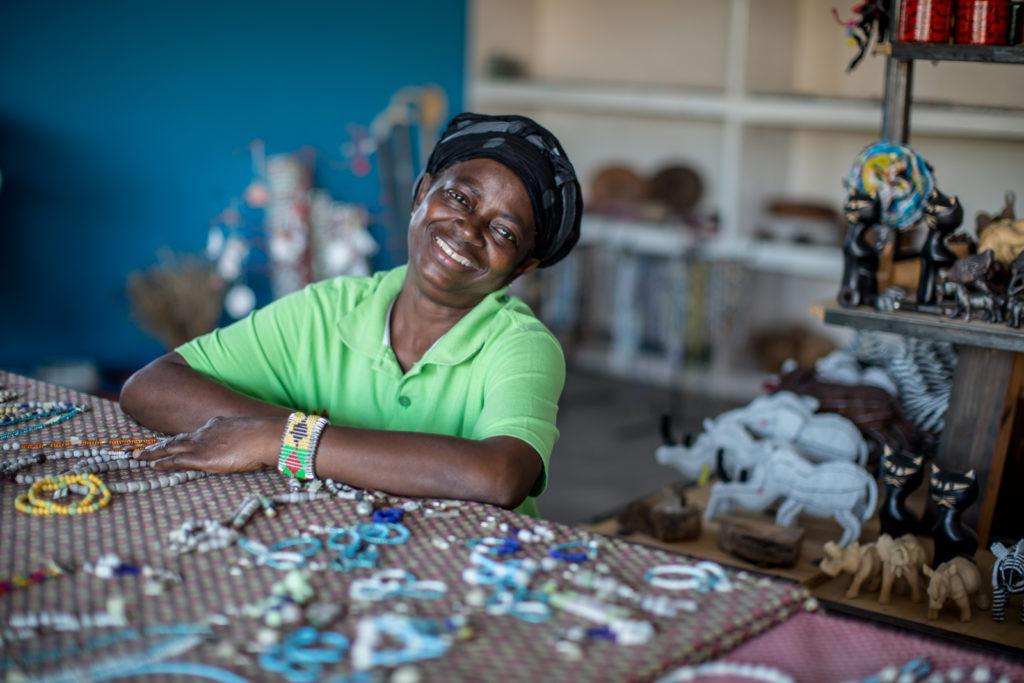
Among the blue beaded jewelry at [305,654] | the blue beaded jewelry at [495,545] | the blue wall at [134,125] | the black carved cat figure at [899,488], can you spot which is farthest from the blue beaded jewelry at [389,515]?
the blue wall at [134,125]

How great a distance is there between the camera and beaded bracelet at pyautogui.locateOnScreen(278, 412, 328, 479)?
1.92 m

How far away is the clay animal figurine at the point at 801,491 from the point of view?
2.89 meters

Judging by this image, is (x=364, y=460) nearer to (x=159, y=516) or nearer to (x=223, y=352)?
(x=159, y=516)

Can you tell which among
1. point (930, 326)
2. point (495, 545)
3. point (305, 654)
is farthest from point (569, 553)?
point (930, 326)

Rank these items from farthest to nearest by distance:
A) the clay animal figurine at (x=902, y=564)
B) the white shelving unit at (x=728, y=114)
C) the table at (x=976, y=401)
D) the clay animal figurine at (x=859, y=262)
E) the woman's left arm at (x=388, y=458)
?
the white shelving unit at (x=728, y=114) < the clay animal figurine at (x=859, y=262) < the table at (x=976, y=401) < the clay animal figurine at (x=902, y=564) < the woman's left arm at (x=388, y=458)

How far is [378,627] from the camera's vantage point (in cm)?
138

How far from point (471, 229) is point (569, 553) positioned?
786 millimetres

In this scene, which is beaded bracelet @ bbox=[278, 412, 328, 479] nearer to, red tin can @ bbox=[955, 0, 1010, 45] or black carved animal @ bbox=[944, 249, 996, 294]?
black carved animal @ bbox=[944, 249, 996, 294]

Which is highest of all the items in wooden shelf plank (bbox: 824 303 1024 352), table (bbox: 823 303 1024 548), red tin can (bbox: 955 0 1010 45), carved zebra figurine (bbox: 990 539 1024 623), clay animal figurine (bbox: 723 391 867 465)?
red tin can (bbox: 955 0 1010 45)

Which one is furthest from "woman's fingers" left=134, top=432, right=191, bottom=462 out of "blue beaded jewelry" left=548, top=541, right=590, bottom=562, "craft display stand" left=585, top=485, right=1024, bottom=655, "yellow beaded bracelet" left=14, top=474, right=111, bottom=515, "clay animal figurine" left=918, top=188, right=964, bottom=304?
"clay animal figurine" left=918, top=188, right=964, bottom=304

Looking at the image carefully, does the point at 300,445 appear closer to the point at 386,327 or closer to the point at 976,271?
the point at 386,327

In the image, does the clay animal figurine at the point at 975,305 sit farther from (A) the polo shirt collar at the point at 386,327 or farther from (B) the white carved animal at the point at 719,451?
(A) the polo shirt collar at the point at 386,327

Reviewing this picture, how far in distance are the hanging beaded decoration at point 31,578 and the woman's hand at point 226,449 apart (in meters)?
0.42

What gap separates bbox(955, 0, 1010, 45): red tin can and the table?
632 millimetres
